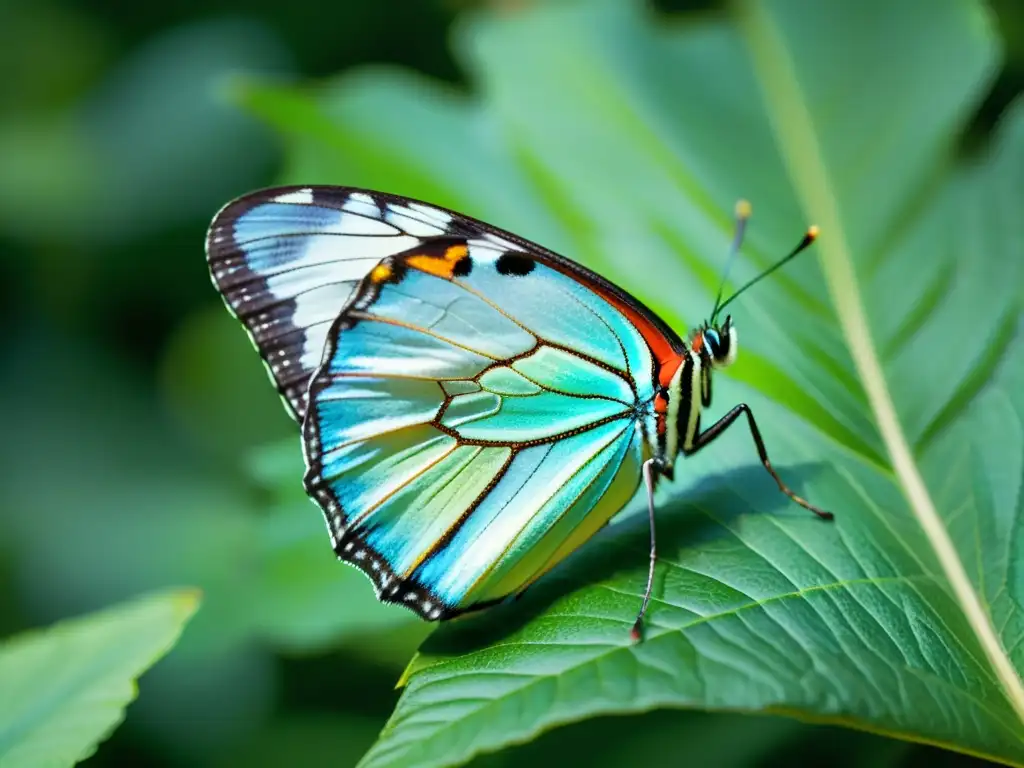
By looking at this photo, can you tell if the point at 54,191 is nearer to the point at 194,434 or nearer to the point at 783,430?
the point at 194,434

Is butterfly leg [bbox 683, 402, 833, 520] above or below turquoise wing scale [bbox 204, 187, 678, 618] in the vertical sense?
below

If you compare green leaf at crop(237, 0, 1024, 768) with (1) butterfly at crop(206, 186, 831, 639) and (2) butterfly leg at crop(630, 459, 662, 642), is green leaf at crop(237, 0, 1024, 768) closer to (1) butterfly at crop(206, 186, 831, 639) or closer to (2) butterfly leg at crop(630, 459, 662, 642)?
(2) butterfly leg at crop(630, 459, 662, 642)

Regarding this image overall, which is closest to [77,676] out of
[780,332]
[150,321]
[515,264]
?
[515,264]

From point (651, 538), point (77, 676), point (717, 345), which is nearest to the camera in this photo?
point (77, 676)

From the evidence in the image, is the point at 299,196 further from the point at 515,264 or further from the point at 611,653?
the point at 611,653

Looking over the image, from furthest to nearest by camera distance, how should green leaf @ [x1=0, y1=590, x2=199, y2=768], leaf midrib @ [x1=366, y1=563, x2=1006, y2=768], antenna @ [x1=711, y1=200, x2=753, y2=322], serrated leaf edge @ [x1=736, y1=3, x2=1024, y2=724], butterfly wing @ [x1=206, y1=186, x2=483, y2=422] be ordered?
antenna @ [x1=711, y1=200, x2=753, y2=322] → butterfly wing @ [x1=206, y1=186, x2=483, y2=422] → serrated leaf edge @ [x1=736, y1=3, x2=1024, y2=724] → green leaf @ [x1=0, y1=590, x2=199, y2=768] → leaf midrib @ [x1=366, y1=563, x2=1006, y2=768]

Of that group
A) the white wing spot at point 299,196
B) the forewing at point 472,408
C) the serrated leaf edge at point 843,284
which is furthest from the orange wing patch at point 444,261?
the serrated leaf edge at point 843,284

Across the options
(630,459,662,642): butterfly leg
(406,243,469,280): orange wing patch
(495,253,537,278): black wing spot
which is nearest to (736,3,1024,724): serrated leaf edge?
(630,459,662,642): butterfly leg

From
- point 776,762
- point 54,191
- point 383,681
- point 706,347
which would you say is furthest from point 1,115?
point 776,762
